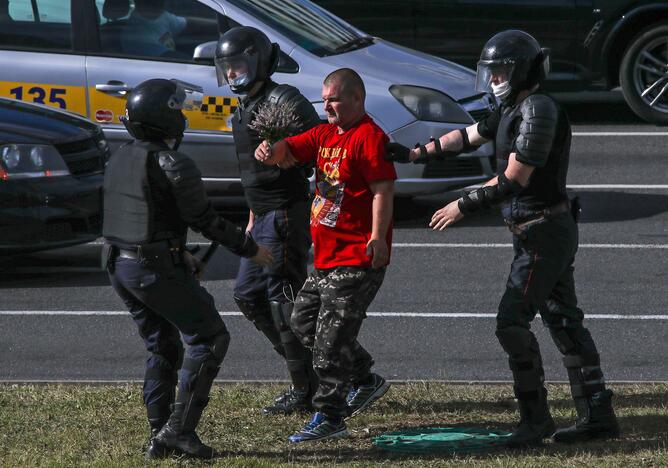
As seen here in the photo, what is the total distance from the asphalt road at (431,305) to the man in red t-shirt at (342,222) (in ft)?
4.69

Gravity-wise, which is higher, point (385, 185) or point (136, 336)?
point (385, 185)

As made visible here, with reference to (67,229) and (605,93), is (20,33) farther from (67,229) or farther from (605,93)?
(605,93)

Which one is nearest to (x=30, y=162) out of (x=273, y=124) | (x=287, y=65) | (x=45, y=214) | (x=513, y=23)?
(x=45, y=214)

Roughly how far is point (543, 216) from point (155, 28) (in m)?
6.09

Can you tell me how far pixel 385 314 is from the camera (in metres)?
8.86

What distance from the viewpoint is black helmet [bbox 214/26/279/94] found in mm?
6562

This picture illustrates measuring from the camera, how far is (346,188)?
19.8 ft

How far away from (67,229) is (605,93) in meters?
9.36

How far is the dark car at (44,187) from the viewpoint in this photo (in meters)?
9.63

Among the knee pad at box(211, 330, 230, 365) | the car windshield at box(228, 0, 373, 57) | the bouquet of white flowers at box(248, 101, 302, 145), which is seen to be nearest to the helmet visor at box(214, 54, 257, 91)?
the bouquet of white flowers at box(248, 101, 302, 145)

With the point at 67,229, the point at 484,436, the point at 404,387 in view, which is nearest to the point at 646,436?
the point at 484,436

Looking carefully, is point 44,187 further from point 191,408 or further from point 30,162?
point 191,408

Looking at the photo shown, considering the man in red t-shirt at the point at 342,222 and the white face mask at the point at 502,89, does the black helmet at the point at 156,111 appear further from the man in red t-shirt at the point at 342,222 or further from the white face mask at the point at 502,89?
the white face mask at the point at 502,89

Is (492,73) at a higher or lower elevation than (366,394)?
higher
